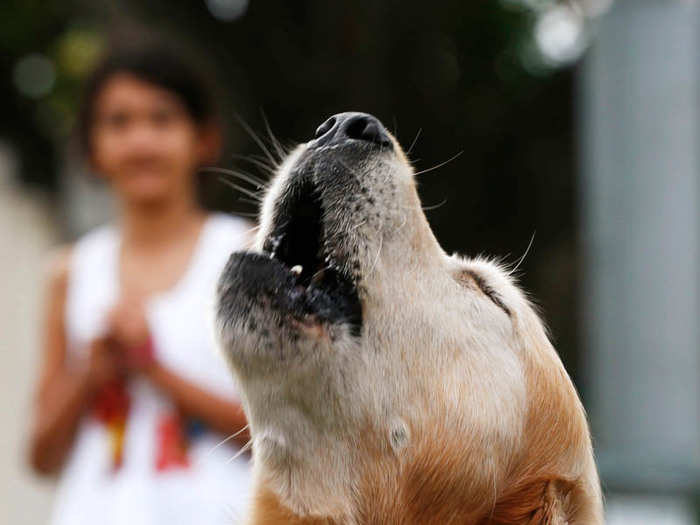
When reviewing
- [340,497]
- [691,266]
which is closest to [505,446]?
[340,497]

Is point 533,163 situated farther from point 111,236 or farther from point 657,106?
point 111,236

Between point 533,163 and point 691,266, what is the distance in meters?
9.02

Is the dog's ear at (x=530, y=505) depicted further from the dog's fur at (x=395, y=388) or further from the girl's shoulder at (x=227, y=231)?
the girl's shoulder at (x=227, y=231)

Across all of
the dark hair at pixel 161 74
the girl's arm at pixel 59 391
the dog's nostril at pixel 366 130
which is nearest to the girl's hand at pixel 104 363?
the girl's arm at pixel 59 391

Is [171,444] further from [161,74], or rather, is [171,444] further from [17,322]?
[17,322]

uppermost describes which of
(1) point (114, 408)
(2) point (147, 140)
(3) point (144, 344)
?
(2) point (147, 140)

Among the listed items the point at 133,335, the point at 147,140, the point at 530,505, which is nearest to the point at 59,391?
the point at 133,335

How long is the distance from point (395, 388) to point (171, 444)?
1.51 metres

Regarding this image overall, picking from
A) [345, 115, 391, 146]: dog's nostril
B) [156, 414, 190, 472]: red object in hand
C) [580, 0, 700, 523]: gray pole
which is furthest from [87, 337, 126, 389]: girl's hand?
[580, 0, 700, 523]: gray pole

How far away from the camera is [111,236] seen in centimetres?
548

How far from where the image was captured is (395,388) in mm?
3574

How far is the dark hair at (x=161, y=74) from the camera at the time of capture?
5434mm

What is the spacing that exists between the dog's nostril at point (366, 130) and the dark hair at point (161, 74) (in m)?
1.88

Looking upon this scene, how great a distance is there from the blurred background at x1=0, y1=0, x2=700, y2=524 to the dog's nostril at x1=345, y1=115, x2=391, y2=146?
1304mm
